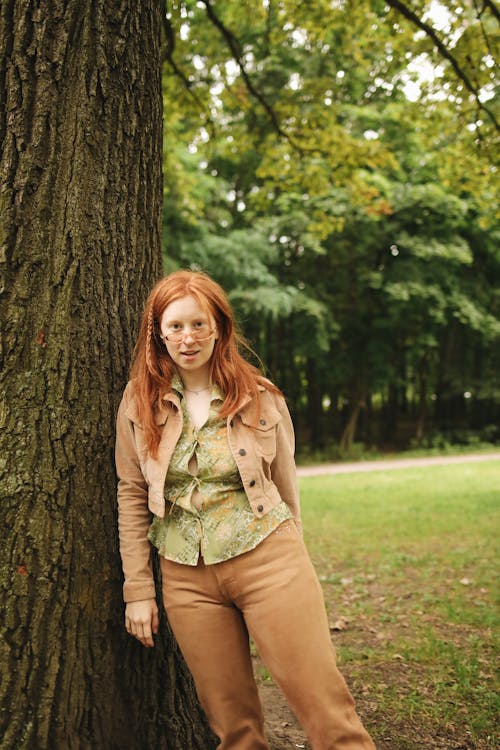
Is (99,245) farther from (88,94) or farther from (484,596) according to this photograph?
(484,596)

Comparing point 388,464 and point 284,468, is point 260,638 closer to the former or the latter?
point 284,468

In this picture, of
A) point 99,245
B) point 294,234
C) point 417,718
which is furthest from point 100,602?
point 294,234

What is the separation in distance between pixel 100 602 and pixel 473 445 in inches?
871

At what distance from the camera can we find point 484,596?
5.59 meters

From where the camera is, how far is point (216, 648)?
2361 mm

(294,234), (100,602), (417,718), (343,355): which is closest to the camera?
(100,602)

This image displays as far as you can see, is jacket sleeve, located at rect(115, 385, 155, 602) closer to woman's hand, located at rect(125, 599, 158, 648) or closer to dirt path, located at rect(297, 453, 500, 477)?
woman's hand, located at rect(125, 599, 158, 648)

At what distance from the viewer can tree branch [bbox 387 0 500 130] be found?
5.79 metres

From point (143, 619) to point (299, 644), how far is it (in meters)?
0.59

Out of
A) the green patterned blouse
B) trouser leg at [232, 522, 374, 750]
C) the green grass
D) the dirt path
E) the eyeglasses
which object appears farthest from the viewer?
the dirt path

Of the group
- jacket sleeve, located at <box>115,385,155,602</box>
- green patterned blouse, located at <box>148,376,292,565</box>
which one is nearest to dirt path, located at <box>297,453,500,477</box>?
jacket sleeve, located at <box>115,385,155,602</box>

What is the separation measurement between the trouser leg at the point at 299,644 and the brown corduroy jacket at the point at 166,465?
224mm

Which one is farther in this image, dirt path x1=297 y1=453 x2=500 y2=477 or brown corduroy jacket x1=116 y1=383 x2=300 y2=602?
dirt path x1=297 y1=453 x2=500 y2=477

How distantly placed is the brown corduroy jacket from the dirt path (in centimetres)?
1422
